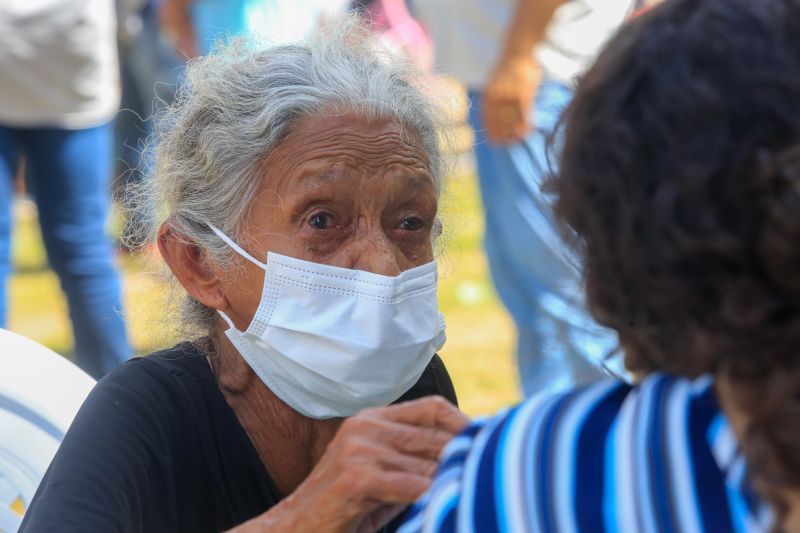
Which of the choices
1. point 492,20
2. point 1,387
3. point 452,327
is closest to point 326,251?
point 1,387

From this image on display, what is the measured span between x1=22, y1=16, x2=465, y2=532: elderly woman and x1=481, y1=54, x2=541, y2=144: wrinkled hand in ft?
5.13

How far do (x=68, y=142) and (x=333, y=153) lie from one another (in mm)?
2212

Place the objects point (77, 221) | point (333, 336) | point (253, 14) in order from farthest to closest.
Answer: point (253, 14) → point (77, 221) → point (333, 336)

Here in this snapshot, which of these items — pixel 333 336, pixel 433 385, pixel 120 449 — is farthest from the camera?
pixel 433 385

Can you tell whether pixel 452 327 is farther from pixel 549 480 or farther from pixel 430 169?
pixel 549 480

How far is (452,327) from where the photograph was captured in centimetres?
634

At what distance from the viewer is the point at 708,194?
110 centimetres

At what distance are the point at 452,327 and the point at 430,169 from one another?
157 inches

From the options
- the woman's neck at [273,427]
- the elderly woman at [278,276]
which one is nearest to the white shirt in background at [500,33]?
the elderly woman at [278,276]

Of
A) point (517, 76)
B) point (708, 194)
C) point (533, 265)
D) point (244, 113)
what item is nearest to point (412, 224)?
point (244, 113)

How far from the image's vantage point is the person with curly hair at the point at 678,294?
1.09m

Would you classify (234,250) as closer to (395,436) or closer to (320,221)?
(320,221)

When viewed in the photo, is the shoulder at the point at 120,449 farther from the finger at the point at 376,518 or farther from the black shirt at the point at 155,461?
the finger at the point at 376,518

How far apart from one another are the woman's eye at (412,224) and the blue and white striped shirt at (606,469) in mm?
1026
